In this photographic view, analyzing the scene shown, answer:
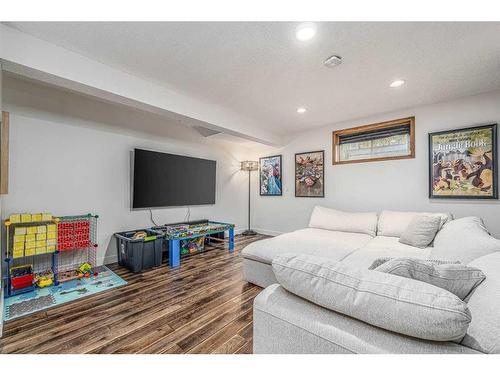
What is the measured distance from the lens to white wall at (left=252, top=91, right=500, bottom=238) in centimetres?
290

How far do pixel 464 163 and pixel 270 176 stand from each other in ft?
10.8

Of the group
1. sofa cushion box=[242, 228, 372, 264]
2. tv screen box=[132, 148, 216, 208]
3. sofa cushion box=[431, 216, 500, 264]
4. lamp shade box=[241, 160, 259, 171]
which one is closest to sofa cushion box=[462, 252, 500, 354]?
sofa cushion box=[431, 216, 500, 264]

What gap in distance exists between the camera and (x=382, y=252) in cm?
234

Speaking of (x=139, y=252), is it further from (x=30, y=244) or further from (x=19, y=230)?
(x=19, y=230)

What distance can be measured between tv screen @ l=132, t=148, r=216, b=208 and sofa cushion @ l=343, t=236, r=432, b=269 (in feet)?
Result: 9.82

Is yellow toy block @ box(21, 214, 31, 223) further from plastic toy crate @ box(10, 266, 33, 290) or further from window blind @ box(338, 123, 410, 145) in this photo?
window blind @ box(338, 123, 410, 145)

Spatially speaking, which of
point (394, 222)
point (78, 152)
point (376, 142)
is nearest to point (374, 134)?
point (376, 142)

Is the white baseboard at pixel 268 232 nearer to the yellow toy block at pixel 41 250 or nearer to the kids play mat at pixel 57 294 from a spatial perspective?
the kids play mat at pixel 57 294

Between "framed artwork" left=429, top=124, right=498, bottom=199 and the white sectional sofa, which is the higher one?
"framed artwork" left=429, top=124, right=498, bottom=199

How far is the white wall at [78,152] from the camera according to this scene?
8.63 feet

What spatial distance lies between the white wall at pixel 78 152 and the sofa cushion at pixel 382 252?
3.11 metres

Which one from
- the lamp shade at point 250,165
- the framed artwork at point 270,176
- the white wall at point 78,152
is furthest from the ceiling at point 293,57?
the lamp shade at point 250,165
